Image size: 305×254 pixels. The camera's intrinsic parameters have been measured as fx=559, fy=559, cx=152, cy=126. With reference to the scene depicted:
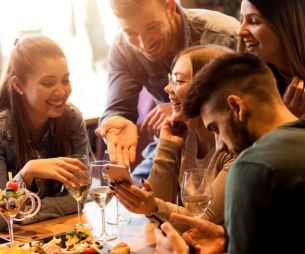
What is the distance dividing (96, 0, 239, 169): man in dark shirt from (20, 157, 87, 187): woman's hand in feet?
0.97

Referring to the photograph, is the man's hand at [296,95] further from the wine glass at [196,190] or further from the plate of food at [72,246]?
Result: the plate of food at [72,246]

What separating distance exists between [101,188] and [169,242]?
1.30 feet

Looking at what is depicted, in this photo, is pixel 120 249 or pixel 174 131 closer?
pixel 120 249

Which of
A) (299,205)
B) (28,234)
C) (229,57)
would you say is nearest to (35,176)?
(28,234)

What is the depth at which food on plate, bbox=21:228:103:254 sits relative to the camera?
5.20 feet

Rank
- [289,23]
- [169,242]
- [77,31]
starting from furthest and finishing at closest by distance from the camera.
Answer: [77,31] < [289,23] < [169,242]

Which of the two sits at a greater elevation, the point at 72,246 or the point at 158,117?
the point at 158,117

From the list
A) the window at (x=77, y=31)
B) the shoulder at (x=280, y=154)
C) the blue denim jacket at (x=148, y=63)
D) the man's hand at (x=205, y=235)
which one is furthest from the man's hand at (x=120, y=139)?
the window at (x=77, y=31)

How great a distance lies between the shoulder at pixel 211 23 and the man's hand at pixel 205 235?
1.19m

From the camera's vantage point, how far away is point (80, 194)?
183 cm

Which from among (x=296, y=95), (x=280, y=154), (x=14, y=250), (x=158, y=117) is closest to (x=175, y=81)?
(x=158, y=117)

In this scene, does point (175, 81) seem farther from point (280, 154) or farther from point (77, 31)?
point (77, 31)

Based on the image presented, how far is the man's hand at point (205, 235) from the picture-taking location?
64.5 inches

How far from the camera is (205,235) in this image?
65.9 inches
